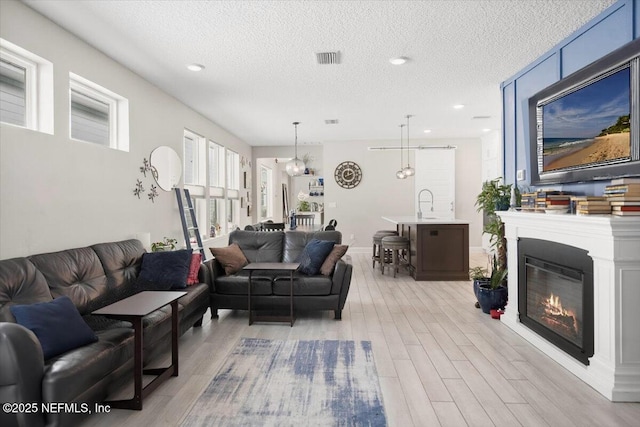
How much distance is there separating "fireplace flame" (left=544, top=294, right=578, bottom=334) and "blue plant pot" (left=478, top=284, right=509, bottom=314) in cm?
95

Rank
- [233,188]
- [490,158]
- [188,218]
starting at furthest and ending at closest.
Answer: [233,188], [490,158], [188,218]

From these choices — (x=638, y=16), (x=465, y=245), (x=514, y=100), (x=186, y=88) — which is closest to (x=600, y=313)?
(x=638, y=16)

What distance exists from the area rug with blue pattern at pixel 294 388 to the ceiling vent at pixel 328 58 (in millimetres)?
2874

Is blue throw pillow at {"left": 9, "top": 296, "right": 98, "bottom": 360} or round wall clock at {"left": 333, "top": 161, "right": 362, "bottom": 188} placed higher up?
round wall clock at {"left": 333, "top": 161, "right": 362, "bottom": 188}

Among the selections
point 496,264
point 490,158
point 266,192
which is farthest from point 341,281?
point 266,192

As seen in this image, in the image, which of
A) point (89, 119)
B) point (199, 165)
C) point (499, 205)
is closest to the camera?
point (89, 119)

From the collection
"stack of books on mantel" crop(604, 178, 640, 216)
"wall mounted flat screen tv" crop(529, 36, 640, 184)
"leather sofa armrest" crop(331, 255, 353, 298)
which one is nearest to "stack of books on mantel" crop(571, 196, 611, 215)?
"stack of books on mantel" crop(604, 178, 640, 216)

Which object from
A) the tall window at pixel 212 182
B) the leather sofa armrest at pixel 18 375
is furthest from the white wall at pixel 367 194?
the leather sofa armrest at pixel 18 375

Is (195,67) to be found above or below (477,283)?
above

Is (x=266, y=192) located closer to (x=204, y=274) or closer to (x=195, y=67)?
(x=195, y=67)

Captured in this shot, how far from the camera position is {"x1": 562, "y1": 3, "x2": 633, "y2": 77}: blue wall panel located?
9.59 feet

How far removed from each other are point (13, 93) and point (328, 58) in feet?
9.26

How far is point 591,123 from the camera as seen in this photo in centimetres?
309

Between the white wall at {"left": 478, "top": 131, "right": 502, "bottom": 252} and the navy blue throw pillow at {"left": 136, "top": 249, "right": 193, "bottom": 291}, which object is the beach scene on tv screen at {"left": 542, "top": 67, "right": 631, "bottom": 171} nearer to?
the navy blue throw pillow at {"left": 136, "top": 249, "right": 193, "bottom": 291}
